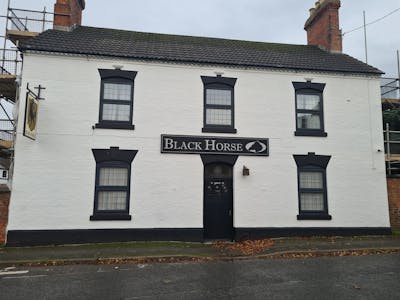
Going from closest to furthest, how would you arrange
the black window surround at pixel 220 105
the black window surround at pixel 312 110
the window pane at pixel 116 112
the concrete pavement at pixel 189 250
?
1. the concrete pavement at pixel 189 250
2. the window pane at pixel 116 112
3. the black window surround at pixel 220 105
4. the black window surround at pixel 312 110

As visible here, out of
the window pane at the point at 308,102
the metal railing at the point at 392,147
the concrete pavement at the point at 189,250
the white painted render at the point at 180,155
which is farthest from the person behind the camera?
the metal railing at the point at 392,147

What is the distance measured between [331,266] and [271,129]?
5.87 metres

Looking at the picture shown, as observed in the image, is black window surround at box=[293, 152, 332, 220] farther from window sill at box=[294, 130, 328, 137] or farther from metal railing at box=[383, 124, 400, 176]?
metal railing at box=[383, 124, 400, 176]

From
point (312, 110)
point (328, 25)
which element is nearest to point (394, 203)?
point (312, 110)

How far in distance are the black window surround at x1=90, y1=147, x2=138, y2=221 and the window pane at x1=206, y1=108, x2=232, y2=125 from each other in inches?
126

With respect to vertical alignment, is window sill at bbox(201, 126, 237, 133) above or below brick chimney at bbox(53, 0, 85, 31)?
below

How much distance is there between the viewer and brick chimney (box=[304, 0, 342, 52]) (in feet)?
52.9

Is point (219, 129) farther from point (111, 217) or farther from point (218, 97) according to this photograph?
point (111, 217)

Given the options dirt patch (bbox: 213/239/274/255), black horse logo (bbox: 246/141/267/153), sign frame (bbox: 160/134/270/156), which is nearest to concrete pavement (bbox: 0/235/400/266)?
dirt patch (bbox: 213/239/274/255)

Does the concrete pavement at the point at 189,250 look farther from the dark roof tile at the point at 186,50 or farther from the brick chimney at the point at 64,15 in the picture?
the brick chimney at the point at 64,15

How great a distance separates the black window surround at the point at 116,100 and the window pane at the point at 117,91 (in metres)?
0.04

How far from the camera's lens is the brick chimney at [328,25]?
16.1 meters

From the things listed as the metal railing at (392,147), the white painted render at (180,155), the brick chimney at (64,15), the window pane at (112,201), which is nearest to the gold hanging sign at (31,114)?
the white painted render at (180,155)

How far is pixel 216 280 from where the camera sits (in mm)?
7527
